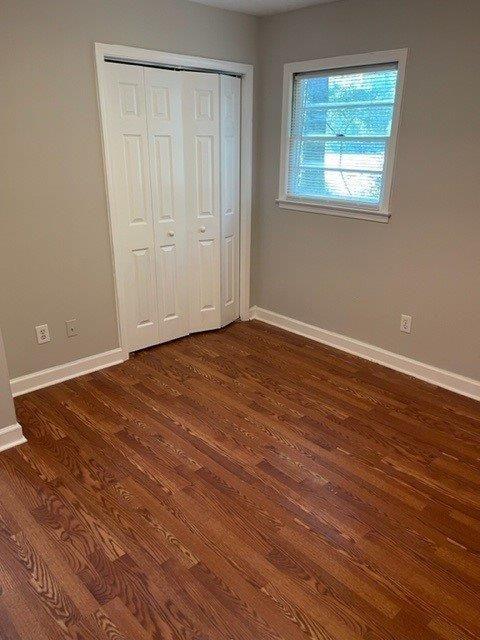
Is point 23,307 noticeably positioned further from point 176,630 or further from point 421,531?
point 421,531

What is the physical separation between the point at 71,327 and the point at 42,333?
197 mm

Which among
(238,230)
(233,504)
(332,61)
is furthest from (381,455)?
(332,61)


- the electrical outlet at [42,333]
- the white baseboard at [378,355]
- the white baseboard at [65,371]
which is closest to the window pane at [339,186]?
the white baseboard at [378,355]

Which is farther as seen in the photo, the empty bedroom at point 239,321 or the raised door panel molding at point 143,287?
the raised door panel molding at point 143,287

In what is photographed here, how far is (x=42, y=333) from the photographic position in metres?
3.00

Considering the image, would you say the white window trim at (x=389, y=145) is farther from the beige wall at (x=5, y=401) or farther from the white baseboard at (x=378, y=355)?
the beige wall at (x=5, y=401)

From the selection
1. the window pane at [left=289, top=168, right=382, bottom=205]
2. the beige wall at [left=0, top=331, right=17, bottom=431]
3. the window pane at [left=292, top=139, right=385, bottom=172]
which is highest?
the window pane at [left=292, top=139, right=385, bottom=172]

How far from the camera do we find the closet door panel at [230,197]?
3555 millimetres

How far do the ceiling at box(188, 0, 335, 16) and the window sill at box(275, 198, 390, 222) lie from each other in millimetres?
1325

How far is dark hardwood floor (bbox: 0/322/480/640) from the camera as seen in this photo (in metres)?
1.61

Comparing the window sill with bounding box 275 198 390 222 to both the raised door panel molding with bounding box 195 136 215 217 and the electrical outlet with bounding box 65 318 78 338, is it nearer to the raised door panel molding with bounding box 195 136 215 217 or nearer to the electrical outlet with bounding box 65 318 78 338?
the raised door panel molding with bounding box 195 136 215 217

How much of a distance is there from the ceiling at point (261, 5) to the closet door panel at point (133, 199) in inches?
30.1

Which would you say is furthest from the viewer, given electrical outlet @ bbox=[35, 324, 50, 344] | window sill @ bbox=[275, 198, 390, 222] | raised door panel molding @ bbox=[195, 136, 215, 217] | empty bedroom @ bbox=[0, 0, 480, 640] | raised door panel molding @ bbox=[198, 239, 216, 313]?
raised door panel molding @ bbox=[198, 239, 216, 313]

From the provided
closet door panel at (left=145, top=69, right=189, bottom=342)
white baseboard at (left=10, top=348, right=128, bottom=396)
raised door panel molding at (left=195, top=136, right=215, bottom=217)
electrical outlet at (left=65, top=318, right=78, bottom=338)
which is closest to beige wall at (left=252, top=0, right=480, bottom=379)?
raised door panel molding at (left=195, top=136, right=215, bottom=217)
